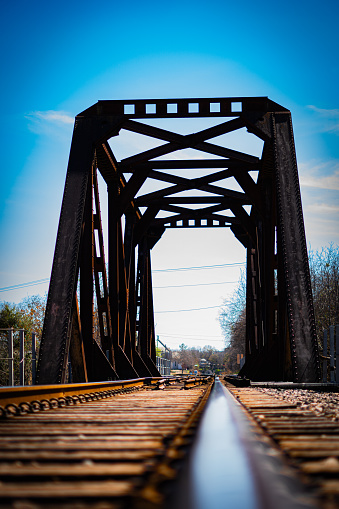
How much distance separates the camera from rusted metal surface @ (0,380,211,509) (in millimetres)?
1273

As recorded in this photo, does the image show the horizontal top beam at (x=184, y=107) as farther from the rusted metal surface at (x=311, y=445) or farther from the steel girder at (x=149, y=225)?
the rusted metal surface at (x=311, y=445)

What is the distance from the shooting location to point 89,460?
1.78 metres

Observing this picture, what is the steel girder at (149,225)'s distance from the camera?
820 centimetres

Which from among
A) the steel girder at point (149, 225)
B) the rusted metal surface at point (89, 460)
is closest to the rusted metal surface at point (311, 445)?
the rusted metal surface at point (89, 460)

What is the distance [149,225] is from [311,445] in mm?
14582

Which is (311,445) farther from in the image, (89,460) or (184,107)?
(184,107)

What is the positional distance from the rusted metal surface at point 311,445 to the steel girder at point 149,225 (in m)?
4.87

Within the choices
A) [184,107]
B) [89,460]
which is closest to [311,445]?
[89,460]

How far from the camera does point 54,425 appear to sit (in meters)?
2.93

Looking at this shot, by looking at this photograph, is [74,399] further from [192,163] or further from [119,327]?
[192,163]

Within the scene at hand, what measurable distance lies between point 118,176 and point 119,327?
11.5ft

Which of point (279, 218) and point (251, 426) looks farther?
point (279, 218)

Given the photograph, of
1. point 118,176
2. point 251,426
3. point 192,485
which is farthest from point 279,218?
point 192,485

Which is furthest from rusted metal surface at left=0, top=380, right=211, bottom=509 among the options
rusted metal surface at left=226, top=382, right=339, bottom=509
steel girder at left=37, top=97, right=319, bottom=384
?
steel girder at left=37, top=97, right=319, bottom=384
